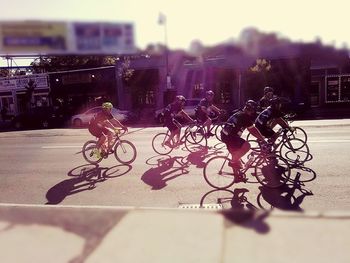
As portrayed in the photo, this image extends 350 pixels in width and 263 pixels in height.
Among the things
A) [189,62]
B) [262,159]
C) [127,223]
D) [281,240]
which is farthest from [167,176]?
[189,62]

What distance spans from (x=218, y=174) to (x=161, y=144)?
4020 millimetres

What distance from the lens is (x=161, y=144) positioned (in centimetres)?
1105

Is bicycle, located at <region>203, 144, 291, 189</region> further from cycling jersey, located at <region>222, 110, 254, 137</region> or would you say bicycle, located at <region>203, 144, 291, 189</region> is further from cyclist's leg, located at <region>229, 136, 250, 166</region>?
cycling jersey, located at <region>222, 110, 254, 137</region>

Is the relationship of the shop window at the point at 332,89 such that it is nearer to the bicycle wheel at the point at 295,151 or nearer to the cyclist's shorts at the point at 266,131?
the bicycle wheel at the point at 295,151

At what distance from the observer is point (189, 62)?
2977 cm

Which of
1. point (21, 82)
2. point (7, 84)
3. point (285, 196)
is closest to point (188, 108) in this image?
A: point (285, 196)

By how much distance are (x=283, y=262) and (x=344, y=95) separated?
29.9 m

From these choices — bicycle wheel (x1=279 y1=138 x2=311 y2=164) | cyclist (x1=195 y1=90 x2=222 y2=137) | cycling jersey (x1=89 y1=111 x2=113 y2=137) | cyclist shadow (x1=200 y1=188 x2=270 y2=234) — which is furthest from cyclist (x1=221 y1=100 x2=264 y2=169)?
cyclist (x1=195 y1=90 x2=222 y2=137)

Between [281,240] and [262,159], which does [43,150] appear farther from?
[281,240]

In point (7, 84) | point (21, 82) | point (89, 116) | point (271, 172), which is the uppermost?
point (21, 82)

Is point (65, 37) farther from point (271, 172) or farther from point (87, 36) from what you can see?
point (271, 172)

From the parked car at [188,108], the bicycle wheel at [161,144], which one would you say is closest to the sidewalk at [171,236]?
the bicycle wheel at [161,144]

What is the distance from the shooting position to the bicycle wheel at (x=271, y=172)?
723cm

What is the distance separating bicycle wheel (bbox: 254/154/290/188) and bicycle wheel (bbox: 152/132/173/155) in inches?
153
